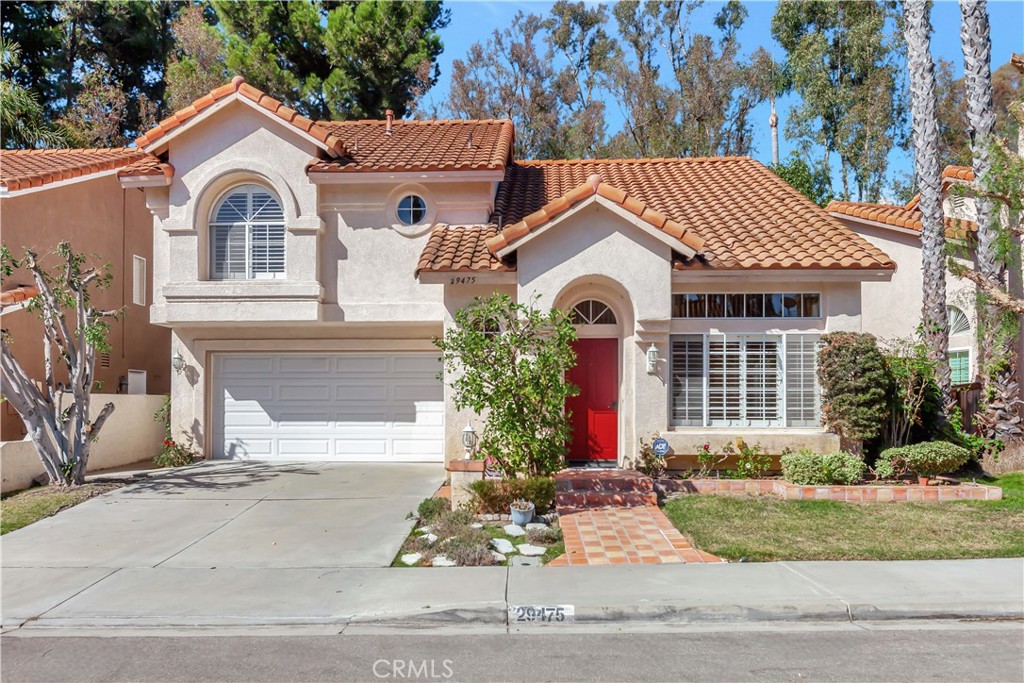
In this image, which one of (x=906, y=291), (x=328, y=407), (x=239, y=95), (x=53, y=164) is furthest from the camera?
(x=906, y=291)

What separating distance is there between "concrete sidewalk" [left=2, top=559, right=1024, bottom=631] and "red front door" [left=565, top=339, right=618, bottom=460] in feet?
16.7

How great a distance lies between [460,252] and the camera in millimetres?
12695

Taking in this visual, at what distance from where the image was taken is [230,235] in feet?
47.5

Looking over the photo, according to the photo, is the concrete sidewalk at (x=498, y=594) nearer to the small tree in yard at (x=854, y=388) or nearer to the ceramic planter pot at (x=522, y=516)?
the ceramic planter pot at (x=522, y=516)

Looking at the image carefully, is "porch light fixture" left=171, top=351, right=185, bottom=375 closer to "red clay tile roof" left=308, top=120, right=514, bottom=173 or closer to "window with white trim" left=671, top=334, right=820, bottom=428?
"red clay tile roof" left=308, top=120, right=514, bottom=173

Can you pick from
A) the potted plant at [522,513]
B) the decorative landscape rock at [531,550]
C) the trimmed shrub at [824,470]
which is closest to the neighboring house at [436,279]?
the trimmed shrub at [824,470]

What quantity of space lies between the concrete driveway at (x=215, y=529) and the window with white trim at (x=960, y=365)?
35.5ft

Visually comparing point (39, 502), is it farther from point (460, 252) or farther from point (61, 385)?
point (460, 252)

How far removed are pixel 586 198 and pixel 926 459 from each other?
6.02m

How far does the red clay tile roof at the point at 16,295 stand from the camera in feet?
44.0

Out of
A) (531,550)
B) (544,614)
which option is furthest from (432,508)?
(544,614)

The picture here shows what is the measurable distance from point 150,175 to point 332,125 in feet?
15.7

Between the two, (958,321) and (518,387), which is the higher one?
(958,321)

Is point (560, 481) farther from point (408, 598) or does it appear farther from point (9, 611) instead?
point (9, 611)
